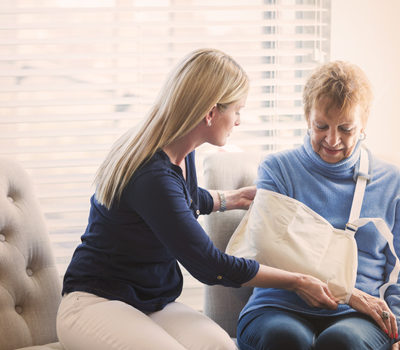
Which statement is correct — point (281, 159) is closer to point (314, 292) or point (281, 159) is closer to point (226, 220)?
point (226, 220)

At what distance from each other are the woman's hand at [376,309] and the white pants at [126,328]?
1.14 feet

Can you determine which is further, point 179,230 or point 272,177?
point 272,177

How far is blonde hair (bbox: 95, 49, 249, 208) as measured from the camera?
4.64ft

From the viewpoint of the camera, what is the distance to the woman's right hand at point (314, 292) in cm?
142

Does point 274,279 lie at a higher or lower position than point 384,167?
lower

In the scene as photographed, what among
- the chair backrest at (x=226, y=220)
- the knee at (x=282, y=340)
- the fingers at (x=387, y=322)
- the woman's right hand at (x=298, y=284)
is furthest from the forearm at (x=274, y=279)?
the chair backrest at (x=226, y=220)

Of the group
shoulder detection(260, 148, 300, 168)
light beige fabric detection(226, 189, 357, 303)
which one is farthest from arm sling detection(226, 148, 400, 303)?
shoulder detection(260, 148, 300, 168)

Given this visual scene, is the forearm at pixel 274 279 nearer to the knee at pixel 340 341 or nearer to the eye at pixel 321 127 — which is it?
the knee at pixel 340 341

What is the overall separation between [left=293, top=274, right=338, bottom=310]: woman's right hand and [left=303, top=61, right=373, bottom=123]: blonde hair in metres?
0.49

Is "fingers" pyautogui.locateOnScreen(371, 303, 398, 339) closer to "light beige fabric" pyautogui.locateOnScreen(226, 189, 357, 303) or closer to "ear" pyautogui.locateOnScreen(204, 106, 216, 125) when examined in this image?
"light beige fabric" pyautogui.locateOnScreen(226, 189, 357, 303)

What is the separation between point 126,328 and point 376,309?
654 millimetres

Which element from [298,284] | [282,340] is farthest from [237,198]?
[282,340]

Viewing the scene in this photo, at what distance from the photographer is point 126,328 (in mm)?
1338

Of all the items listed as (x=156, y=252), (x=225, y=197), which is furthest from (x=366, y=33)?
(x=156, y=252)
